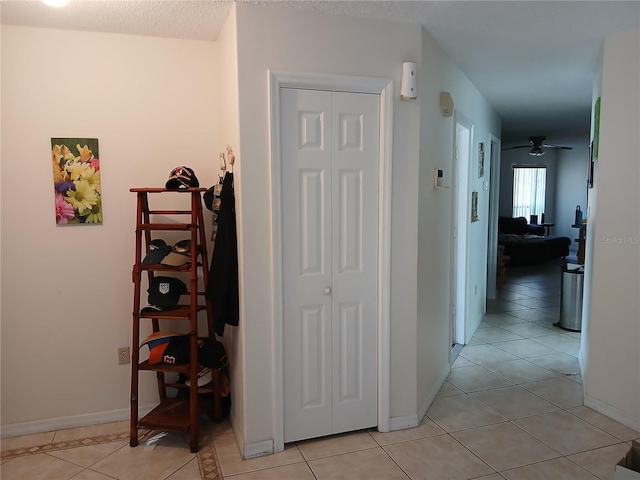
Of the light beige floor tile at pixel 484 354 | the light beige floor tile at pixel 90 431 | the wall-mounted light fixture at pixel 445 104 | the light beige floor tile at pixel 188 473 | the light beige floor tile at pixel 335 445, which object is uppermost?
the wall-mounted light fixture at pixel 445 104

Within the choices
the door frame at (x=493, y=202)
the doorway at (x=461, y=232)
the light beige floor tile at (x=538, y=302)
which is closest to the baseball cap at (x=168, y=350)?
the doorway at (x=461, y=232)

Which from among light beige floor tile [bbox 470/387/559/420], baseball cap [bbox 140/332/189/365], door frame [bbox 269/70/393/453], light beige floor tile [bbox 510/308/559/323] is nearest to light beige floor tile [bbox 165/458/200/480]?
door frame [bbox 269/70/393/453]

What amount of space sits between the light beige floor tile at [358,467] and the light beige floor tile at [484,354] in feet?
5.68

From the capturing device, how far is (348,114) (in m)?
2.54

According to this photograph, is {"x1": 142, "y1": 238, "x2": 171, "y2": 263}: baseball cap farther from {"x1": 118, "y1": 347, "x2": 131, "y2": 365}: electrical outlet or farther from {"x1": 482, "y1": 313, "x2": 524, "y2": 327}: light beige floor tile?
{"x1": 482, "y1": 313, "x2": 524, "y2": 327}: light beige floor tile

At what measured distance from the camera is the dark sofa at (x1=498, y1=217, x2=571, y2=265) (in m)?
8.70

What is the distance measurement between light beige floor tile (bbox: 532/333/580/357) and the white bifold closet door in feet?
7.76

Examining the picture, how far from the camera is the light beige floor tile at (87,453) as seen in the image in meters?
2.52

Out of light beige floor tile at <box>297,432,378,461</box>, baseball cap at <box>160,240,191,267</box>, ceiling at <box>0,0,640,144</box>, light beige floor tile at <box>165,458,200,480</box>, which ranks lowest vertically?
light beige floor tile at <box>165,458,200,480</box>

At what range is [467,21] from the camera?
2602mm

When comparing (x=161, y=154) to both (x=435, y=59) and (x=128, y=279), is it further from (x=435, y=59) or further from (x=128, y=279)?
(x=435, y=59)

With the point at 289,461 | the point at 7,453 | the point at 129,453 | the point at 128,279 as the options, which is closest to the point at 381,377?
the point at 289,461

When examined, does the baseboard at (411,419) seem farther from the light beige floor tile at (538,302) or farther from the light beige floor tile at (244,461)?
the light beige floor tile at (538,302)

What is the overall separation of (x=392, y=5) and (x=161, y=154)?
5.08 ft
